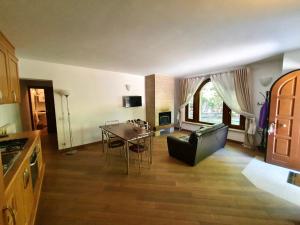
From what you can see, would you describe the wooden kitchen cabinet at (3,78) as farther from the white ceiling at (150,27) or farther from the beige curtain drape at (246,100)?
the beige curtain drape at (246,100)

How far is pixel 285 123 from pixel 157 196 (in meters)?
3.09

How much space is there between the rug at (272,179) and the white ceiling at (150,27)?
2476mm

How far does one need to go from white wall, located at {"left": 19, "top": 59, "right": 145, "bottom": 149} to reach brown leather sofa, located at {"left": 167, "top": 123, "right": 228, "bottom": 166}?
8.03 feet

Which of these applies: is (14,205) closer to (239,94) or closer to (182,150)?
(182,150)

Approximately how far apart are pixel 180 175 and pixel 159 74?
3.73 m

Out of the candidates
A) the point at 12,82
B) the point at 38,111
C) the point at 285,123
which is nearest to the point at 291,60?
the point at 285,123

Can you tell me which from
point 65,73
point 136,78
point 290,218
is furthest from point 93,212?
point 136,78

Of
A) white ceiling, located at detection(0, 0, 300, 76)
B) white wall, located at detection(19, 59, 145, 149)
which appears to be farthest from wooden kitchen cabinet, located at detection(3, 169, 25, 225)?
white wall, located at detection(19, 59, 145, 149)

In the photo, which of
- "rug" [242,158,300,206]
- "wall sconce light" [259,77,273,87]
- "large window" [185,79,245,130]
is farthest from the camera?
"large window" [185,79,245,130]

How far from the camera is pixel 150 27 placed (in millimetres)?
1862

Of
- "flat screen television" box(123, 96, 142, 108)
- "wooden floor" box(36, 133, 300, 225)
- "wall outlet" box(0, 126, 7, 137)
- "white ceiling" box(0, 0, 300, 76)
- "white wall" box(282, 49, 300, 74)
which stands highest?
"white ceiling" box(0, 0, 300, 76)

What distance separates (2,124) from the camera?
2668mm

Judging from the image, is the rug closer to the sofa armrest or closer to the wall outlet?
the sofa armrest

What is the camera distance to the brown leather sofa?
2877 millimetres
